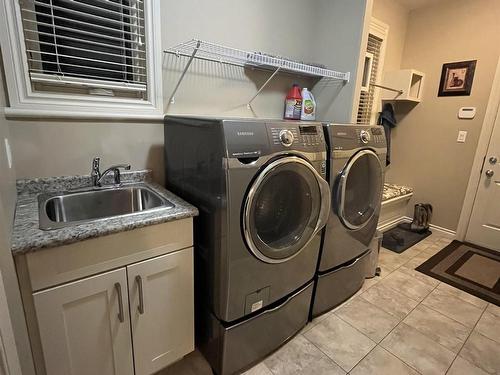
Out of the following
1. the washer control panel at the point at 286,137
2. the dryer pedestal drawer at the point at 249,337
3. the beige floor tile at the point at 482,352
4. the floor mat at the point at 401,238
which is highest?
the washer control panel at the point at 286,137

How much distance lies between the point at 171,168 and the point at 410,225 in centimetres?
301

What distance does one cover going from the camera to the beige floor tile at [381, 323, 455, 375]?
147cm

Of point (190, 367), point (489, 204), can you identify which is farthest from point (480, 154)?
point (190, 367)

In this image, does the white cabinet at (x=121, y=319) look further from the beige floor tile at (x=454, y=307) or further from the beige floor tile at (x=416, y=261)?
the beige floor tile at (x=416, y=261)

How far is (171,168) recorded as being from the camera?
158 centimetres

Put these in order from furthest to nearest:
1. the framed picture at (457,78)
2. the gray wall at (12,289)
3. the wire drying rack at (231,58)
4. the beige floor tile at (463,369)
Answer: the framed picture at (457,78)
the wire drying rack at (231,58)
the beige floor tile at (463,369)
the gray wall at (12,289)

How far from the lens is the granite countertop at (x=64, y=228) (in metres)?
0.86

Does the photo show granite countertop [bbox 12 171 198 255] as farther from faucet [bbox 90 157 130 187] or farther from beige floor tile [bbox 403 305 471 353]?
beige floor tile [bbox 403 305 471 353]

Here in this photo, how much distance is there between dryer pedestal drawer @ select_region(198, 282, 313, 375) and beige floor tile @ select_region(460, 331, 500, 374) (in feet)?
3.27

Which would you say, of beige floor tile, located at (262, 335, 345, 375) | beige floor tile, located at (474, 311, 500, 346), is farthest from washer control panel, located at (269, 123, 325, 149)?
beige floor tile, located at (474, 311, 500, 346)

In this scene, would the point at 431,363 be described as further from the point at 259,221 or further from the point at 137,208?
the point at 137,208

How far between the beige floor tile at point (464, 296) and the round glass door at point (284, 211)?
4.94ft

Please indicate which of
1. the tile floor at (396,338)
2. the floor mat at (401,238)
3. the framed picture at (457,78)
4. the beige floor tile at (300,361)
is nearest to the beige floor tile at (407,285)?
the tile floor at (396,338)

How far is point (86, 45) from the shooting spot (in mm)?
1348
